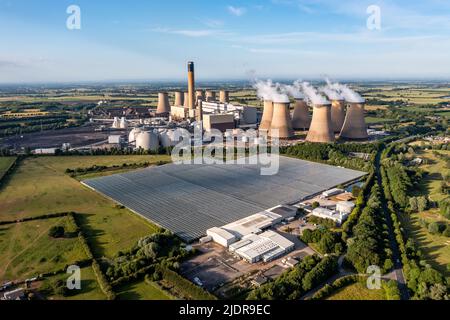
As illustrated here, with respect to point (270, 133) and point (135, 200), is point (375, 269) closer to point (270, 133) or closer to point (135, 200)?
point (135, 200)

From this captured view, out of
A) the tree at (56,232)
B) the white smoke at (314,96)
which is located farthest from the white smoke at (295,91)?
the tree at (56,232)

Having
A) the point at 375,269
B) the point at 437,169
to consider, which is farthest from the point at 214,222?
the point at 437,169

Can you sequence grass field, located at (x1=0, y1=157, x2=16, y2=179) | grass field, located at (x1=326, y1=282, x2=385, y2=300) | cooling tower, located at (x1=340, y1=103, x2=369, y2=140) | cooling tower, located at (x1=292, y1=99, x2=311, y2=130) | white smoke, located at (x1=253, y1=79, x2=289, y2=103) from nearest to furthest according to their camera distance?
1. grass field, located at (x1=326, y1=282, x2=385, y2=300)
2. grass field, located at (x1=0, y1=157, x2=16, y2=179)
3. cooling tower, located at (x1=340, y1=103, x2=369, y2=140)
4. white smoke, located at (x1=253, y1=79, x2=289, y2=103)
5. cooling tower, located at (x1=292, y1=99, x2=311, y2=130)

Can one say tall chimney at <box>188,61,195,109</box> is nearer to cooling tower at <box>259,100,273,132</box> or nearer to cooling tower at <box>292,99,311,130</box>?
cooling tower at <box>259,100,273,132</box>

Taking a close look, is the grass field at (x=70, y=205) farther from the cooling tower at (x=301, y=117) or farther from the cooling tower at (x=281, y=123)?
the cooling tower at (x=301, y=117)

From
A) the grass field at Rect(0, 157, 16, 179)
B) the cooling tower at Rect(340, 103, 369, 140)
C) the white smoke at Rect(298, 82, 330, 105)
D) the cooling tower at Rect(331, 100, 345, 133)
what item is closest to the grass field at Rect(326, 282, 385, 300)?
the white smoke at Rect(298, 82, 330, 105)
